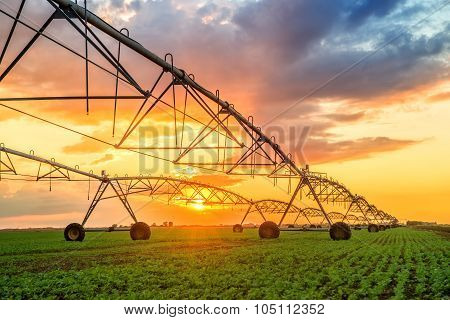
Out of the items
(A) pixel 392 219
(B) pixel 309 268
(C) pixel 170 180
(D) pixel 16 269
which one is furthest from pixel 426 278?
(A) pixel 392 219

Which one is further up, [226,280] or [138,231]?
[138,231]

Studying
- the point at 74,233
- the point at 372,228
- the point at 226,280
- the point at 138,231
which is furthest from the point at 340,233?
the point at 372,228

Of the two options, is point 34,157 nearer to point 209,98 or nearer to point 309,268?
point 209,98

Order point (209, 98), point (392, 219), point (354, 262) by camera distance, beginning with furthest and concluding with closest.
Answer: point (392, 219) → point (354, 262) → point (209, 98)

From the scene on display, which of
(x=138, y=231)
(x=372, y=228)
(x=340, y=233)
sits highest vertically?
(x=372, y=228)

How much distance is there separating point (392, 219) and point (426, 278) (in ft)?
500

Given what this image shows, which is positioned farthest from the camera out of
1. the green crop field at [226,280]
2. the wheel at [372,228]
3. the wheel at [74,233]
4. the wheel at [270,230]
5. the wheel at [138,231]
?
the wheel at [372,228]

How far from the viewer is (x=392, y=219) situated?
15650 cm

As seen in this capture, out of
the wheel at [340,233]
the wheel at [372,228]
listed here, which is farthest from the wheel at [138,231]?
the wheel at [372,228]

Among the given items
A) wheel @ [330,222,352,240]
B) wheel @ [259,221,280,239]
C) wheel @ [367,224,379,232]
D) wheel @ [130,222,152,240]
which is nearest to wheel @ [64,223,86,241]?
wheel @ [130,222,152,240]

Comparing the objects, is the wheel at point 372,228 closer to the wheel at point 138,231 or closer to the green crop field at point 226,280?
the wheel at point 138,231

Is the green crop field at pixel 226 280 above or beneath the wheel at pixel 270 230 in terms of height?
beneath

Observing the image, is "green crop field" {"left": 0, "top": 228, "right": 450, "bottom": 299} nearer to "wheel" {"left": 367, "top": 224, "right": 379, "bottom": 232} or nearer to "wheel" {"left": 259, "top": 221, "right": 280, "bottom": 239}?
"wheel" {"left": 259, "top": 221, "right": 280, "bottom": 239}

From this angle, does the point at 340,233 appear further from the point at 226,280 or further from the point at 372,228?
the point at 372,228
